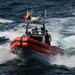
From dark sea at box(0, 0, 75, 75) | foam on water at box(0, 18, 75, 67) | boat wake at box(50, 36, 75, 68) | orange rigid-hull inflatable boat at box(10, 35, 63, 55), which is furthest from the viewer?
foam on water at box(0, 18, 75, 67)

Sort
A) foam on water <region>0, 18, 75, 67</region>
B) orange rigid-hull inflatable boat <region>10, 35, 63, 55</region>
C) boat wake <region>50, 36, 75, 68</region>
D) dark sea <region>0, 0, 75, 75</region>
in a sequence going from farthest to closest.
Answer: foam on water <region>0, 18, 75, 67</region>
boat wake <region>50, 36, 75, 68</region>
dark sea <region>0, 0, 75, 75</region>
orange rigid-hull inflatable boat <region>10, 35, 63, 55</region>

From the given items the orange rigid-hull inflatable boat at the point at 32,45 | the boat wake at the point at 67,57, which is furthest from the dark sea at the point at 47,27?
the orange rigid-hull inflatable boat at the point at 32,45

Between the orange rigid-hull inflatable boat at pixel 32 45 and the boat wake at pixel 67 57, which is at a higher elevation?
the orange rigid-hull inflatable boat at pixel 32 45

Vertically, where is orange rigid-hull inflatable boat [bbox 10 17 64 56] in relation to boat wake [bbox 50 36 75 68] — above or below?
above

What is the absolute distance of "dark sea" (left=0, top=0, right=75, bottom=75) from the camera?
22.7 m

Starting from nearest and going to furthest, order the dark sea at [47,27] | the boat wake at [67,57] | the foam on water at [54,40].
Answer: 1. the dark sea at [47,27]
2. the boat wake at [67,57]
3. the foam on water at [54,40]

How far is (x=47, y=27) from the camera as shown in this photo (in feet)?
118

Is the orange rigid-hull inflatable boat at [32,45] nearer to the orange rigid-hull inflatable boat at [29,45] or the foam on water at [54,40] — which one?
the orange rigid-hull inflatable boat at [29,45]

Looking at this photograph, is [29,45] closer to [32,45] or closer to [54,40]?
[32,45]

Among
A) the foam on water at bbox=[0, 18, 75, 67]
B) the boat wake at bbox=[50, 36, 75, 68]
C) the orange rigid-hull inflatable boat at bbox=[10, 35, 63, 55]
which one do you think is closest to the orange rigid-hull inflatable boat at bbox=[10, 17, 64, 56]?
the orange rigid-hull inflatable boat at bbox=[10, 35, 63, 55]

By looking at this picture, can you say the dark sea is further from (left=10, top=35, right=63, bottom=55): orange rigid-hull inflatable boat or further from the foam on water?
(left=10, top=35, right=63, bottom=55): orange rigid-hull inflatable boat

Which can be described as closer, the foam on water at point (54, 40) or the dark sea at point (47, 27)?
the dark sea at point (47, 27)

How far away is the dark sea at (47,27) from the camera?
22.7 metres

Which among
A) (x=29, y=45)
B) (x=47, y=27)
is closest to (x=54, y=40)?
(x=47, y=27)
